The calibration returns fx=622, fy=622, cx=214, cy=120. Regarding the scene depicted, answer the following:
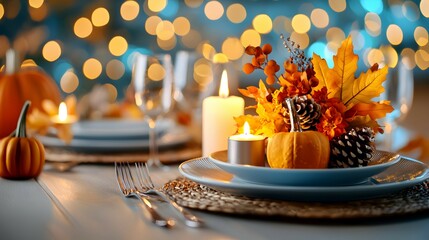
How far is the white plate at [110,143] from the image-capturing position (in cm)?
135

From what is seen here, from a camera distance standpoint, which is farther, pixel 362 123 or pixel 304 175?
pixel 362 123

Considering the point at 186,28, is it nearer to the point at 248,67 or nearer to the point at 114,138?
the point at 114,138

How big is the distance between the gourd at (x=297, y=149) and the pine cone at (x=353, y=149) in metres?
0.03

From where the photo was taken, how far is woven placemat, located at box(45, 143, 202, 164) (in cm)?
128

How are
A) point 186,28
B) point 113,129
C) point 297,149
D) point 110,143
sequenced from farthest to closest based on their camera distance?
point 186,28, point 113,129, point 110,143, point 297,149

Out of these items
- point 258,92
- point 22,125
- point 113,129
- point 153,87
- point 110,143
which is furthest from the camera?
point 113,129

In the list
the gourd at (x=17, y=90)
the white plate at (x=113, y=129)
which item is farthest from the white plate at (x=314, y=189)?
the gourd at (x=17, y=90)

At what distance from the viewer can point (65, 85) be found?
4.15 m

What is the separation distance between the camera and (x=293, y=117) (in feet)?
2.92

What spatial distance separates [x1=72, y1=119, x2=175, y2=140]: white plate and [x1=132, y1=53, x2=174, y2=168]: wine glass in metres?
0.19

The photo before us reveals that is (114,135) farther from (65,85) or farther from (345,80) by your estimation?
(65,85)

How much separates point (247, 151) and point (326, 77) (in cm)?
17

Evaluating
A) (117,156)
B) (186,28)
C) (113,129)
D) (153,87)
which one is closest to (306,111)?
(153,87)

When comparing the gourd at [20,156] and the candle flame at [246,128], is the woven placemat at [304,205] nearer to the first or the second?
the candle flame at [246,128]
